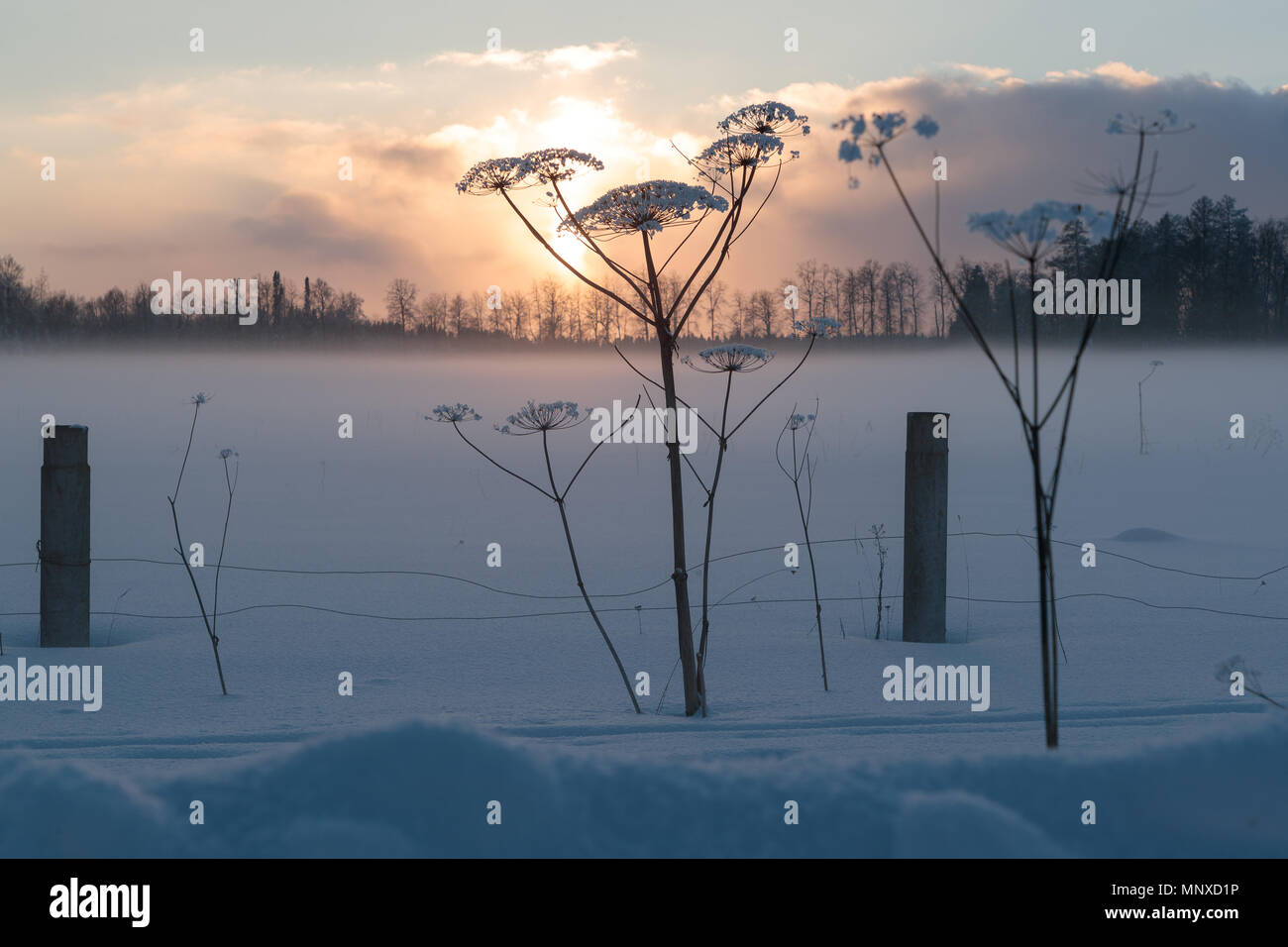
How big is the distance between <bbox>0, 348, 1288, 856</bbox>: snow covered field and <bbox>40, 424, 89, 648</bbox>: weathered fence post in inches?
7.3

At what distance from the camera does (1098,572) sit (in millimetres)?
7570

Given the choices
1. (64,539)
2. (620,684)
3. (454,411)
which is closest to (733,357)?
(454,411)

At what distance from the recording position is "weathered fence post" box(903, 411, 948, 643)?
5.05 m

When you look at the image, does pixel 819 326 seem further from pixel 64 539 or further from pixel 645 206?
pixel 64 539

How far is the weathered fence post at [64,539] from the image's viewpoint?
4.98m

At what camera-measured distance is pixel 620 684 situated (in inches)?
182

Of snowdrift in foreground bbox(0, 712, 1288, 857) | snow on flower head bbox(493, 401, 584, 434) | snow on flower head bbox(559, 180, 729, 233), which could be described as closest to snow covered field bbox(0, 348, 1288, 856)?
snowdrift in foreground bbox(0, 712, 1288, 857)

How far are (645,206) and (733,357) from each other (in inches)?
27.3

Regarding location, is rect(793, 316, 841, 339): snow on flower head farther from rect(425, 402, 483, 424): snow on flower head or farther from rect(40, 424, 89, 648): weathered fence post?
rect(40, 424, 89, 648): weathered fence post

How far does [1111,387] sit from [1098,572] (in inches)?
1061

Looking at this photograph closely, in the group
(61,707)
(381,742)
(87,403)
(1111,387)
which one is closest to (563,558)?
(61,707)

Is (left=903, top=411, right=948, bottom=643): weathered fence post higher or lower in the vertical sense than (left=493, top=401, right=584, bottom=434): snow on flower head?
lower

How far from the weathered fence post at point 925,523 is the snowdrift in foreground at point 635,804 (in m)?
3.00

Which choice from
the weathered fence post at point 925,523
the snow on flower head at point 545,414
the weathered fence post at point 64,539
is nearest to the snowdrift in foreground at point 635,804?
the snow on flower head at point 545,414
